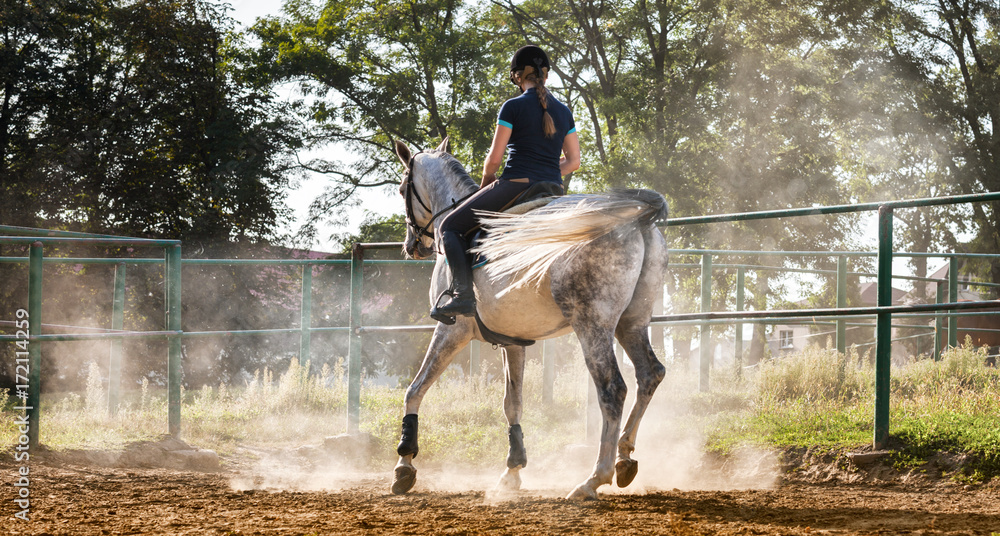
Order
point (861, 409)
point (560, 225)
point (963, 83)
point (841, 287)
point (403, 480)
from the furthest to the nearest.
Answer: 1. point (963, 83)
2. point (841, 287)
3. point (861, 409)
4. point (403, 480)
5. point (560, 225)

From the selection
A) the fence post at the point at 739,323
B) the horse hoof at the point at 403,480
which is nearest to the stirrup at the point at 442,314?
the horse hoof at the point at 403,480

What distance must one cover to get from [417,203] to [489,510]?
2553mm

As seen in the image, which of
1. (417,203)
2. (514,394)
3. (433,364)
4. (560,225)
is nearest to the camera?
(560,225)

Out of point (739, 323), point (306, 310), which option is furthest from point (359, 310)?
point (739, 323)

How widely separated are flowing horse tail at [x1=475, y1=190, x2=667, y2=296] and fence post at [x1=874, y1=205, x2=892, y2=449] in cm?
168

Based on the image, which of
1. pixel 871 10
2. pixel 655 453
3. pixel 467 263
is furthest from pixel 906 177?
pixel 467 263

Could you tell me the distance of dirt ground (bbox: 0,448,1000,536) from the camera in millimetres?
3416

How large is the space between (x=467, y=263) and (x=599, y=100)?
16141 mm

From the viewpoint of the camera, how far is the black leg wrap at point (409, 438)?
16.0 ft

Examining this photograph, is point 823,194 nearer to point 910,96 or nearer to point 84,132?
point 910,96

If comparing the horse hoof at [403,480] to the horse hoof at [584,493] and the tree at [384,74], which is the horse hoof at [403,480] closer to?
the horse hoof at [584,493]

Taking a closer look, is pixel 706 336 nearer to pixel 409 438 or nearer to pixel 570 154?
pixel 570 154

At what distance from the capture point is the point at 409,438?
194 inches

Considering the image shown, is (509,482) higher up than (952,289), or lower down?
lower down
